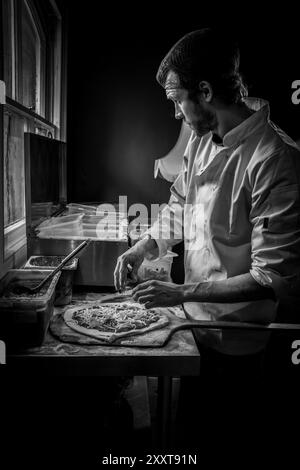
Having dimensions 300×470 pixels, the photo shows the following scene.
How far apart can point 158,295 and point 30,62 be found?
2.71 metres

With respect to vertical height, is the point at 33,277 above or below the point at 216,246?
below

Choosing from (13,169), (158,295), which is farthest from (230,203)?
(13,169)

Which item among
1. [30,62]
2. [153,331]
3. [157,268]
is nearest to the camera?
[153,331]

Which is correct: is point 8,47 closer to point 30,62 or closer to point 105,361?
point 30,62

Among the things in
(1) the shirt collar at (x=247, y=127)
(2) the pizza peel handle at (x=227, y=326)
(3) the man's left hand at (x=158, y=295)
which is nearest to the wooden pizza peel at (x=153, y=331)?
(2) the pizza peel handle at (x=227, y=326)

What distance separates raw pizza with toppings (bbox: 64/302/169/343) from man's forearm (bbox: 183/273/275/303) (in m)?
0.21

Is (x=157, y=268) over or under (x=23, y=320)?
under

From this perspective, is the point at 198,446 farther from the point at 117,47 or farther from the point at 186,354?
the point at 117,47

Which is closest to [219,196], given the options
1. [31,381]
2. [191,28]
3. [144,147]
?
[31,381]

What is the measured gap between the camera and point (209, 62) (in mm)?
1741

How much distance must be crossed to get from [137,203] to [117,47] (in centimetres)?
178

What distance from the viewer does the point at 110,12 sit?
4715 mm

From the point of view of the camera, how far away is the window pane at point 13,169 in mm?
2635

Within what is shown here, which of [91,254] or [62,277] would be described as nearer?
[62,277]
